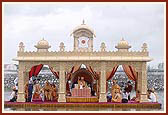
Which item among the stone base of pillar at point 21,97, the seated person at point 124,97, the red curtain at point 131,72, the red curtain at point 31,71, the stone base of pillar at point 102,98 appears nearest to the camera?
the stone base of pillar at point 102,98

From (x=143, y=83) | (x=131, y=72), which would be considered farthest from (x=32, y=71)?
(x=143, y=83)

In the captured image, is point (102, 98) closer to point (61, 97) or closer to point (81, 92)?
point (81, 92)

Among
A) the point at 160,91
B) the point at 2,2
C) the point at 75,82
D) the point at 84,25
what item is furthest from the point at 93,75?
the point at 160,91

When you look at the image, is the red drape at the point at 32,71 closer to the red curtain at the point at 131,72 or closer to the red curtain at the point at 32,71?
the red curtain at the point at 32,71

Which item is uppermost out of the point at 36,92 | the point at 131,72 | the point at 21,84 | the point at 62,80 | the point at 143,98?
the point at 131,72

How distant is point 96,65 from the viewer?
17672 millimetres

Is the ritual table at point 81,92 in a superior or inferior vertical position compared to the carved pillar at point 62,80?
inferior

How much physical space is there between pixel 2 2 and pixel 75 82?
5.10m

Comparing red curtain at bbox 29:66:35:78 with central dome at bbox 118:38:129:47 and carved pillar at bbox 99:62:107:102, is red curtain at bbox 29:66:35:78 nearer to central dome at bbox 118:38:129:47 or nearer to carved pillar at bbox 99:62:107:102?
carved pillar at bbox 99:62:107:102

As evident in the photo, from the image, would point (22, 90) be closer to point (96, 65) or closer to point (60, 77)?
point (60, 77)

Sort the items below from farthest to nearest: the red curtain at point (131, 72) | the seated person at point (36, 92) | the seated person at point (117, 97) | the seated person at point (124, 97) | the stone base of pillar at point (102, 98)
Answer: the red curtain at point (131, 72)
the seated person at point (36, 92)
the seated person at point (124, 97)
the seated person at point (117, 97)
the stone base of pillar at point (102, 98)

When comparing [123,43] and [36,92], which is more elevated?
[123,43]

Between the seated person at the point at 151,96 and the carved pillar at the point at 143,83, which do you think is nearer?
the carved pillar at the point at 143,83

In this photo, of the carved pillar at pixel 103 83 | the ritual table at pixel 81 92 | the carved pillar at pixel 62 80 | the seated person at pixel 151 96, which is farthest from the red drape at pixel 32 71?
the seated person at pixel 151 96
